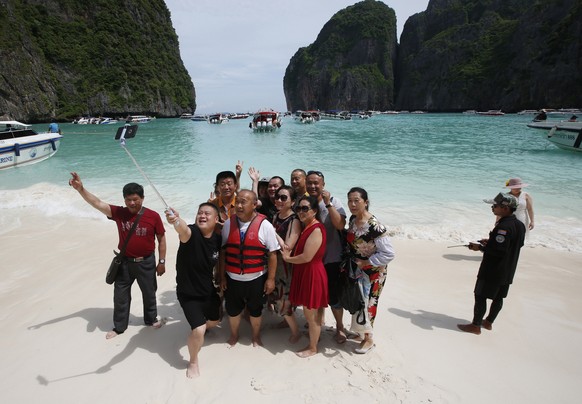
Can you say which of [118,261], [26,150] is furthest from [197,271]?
[26,150]

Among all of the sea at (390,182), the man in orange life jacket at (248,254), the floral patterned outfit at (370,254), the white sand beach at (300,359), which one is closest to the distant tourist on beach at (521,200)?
the white sand beach at (300,359)

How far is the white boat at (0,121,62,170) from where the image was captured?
16844 mm

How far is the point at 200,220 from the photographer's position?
9.76 feet

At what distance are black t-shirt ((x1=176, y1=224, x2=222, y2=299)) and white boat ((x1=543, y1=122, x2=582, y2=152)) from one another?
24.7 m

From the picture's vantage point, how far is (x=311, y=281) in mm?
3170

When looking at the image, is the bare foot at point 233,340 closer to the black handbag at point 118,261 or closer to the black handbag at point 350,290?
the black handbag at point 350,290

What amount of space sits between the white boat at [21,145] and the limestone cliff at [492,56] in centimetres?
10546

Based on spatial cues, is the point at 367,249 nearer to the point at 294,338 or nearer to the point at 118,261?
the point at 294,338

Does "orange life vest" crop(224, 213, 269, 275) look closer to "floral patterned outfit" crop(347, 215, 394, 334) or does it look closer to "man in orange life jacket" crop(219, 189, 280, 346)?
"man in orange life jacket" crop(219, 189, 280, 346)

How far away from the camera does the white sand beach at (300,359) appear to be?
2.99 metres

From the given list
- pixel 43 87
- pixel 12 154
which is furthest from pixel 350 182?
pixel 43 87

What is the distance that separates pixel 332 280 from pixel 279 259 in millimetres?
590

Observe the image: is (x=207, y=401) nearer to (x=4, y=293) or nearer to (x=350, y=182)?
(x=4, y=293)

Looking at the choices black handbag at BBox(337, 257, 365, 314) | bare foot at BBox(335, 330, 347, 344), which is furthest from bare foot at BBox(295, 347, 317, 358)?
black handbag at BBox(337, 257, 365, 314)
